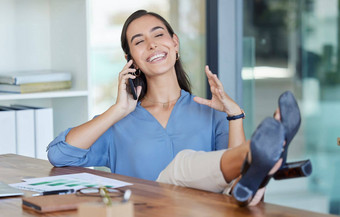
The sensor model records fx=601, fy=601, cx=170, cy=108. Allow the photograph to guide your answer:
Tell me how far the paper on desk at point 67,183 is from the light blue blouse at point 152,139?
336 mm

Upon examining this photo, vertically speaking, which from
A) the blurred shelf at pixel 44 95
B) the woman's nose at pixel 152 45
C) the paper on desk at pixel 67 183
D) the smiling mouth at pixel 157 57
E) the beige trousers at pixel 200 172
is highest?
the woman's nose at pixel 152 45

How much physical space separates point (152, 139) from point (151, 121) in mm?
82

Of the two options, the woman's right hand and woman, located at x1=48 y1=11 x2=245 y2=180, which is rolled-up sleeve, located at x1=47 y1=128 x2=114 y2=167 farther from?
the woman's right hand

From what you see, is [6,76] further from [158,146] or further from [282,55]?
[282,55]

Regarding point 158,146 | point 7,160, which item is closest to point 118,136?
point 158,146

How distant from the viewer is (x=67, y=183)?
183cm

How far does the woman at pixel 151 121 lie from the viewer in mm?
2273

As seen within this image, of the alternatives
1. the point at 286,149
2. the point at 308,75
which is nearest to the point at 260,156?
the point at 286,149

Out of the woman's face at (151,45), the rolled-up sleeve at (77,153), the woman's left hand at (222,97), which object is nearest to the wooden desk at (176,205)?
the rolled-up sleeve at (77,153)

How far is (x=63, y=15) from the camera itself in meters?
3.25

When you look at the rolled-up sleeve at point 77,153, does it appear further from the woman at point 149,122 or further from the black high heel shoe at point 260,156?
the black high heel shoe at point 260,156

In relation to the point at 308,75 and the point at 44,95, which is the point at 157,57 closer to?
the point at 44,95

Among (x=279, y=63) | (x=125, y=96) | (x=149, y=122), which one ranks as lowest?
(x=149, y=122)

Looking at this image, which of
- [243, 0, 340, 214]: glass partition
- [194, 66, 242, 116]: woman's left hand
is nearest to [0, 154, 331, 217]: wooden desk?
[194, 66, 242, 116]: woman's left hand
